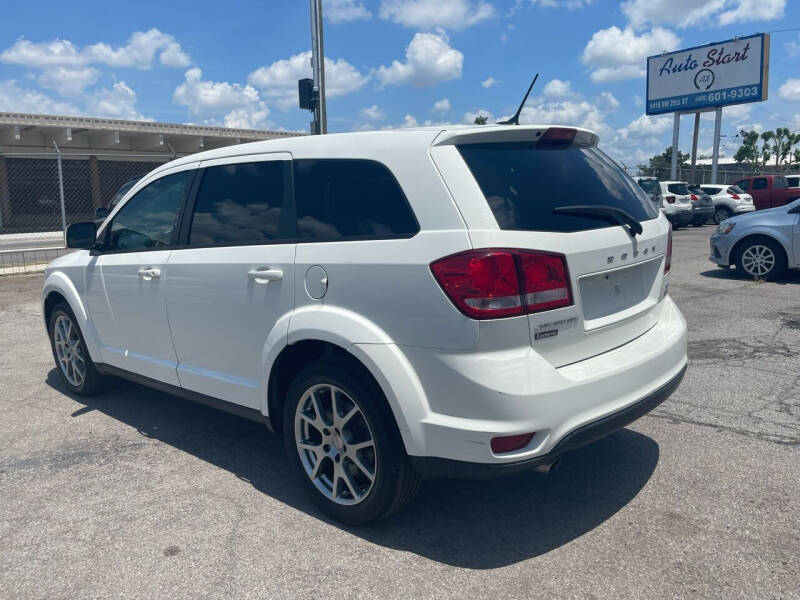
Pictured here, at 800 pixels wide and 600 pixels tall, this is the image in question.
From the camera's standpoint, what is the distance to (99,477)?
386cm

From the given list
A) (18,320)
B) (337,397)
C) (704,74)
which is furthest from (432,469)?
(704,74)

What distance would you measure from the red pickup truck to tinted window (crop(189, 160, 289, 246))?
25.7m

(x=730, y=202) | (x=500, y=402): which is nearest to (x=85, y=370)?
(x=500, y=402)

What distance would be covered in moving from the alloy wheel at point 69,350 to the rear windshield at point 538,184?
3.69 m

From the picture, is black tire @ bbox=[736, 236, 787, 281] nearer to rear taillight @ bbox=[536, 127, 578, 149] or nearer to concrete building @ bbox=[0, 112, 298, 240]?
rear taillight @ bbox=[536, 127, 578, 149]

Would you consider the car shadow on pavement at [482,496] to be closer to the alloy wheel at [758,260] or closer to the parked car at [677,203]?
the alloy wheel at [758,260]

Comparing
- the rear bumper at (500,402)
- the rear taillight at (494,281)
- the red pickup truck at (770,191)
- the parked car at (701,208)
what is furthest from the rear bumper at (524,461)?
the red pickup truck at (770,191)

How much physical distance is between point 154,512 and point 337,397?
115 cm

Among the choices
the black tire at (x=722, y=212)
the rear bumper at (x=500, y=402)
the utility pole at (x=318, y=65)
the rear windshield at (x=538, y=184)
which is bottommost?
the rear bumper at (x=500, y=402)

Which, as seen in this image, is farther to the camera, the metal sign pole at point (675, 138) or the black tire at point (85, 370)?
the metal sign pole at point (675, 138)

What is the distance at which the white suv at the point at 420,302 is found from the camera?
8.92 feet

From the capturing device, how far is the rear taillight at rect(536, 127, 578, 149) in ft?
10.5

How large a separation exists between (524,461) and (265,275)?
1.57m

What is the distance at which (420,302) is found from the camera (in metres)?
2.79
